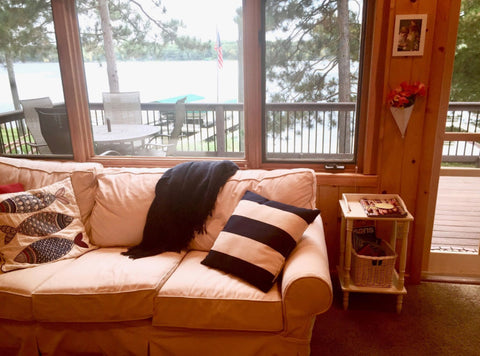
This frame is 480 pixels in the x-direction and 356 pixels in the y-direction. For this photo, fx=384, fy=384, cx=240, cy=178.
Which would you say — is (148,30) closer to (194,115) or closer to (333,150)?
(194,115)

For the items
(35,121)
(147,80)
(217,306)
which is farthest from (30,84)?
(217,306)

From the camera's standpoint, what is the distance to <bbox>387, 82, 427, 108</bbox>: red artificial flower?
7.47 ft

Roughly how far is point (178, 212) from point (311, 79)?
128 centimetres

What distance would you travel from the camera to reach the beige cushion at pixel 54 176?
246 cm

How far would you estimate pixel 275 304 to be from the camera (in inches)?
68.5

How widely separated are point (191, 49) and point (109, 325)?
1.92m

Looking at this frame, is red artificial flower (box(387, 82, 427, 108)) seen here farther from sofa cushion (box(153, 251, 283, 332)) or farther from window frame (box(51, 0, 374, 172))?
sofa cushion (box(153, 251, 283, 332))

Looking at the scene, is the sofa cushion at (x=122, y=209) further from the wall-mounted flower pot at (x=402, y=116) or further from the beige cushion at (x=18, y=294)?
the wall-mounted flower pot at (x=402, y=116)

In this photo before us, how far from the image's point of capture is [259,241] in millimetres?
1940

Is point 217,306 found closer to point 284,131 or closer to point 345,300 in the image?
point 345,300

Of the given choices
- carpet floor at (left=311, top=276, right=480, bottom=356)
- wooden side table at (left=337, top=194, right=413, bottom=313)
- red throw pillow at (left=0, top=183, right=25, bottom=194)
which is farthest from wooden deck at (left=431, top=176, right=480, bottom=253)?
red throw pillow at (left=0, top=183, right=25, bottom=194)

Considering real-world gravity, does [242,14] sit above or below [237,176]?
above

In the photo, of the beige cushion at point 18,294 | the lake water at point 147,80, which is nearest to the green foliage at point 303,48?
the lake water at point 147,80

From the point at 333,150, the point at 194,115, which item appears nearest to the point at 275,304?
the point at 333,150
